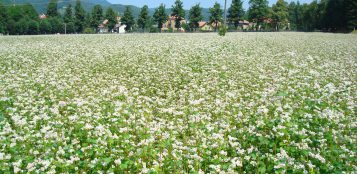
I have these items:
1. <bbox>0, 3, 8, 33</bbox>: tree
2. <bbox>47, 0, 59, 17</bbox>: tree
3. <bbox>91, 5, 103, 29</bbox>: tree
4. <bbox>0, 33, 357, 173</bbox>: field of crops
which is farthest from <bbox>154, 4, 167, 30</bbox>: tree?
<bbox>0, 33, 357, 173</bbox>: field of crops

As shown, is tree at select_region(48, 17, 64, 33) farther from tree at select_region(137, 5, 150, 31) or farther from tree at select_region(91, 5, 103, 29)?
tree at select_region(137, 5, 150, 31)

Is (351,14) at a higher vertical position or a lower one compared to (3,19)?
lower

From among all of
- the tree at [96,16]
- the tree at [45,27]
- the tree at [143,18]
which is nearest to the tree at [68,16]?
the tree at [96,16]

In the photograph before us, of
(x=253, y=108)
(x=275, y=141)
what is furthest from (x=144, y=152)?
(x=253, y=108)

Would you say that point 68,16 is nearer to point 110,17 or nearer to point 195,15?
point 110,17

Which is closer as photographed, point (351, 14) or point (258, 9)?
point (351, 14)

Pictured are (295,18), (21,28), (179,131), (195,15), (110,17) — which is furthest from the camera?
(295,18)

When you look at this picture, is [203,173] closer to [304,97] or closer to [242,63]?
[304,97]

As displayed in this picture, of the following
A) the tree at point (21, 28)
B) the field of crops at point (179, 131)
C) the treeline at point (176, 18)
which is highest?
the treeline at point (176, 18)

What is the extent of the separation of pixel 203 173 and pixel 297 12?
466 ft

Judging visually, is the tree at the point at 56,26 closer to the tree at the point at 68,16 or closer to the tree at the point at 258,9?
the tree at the point at 68,16

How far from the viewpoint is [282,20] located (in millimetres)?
114062

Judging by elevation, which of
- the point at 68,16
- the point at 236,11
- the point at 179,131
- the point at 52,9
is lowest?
the point at 179,131

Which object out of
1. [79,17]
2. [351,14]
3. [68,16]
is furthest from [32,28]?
[351,14]
